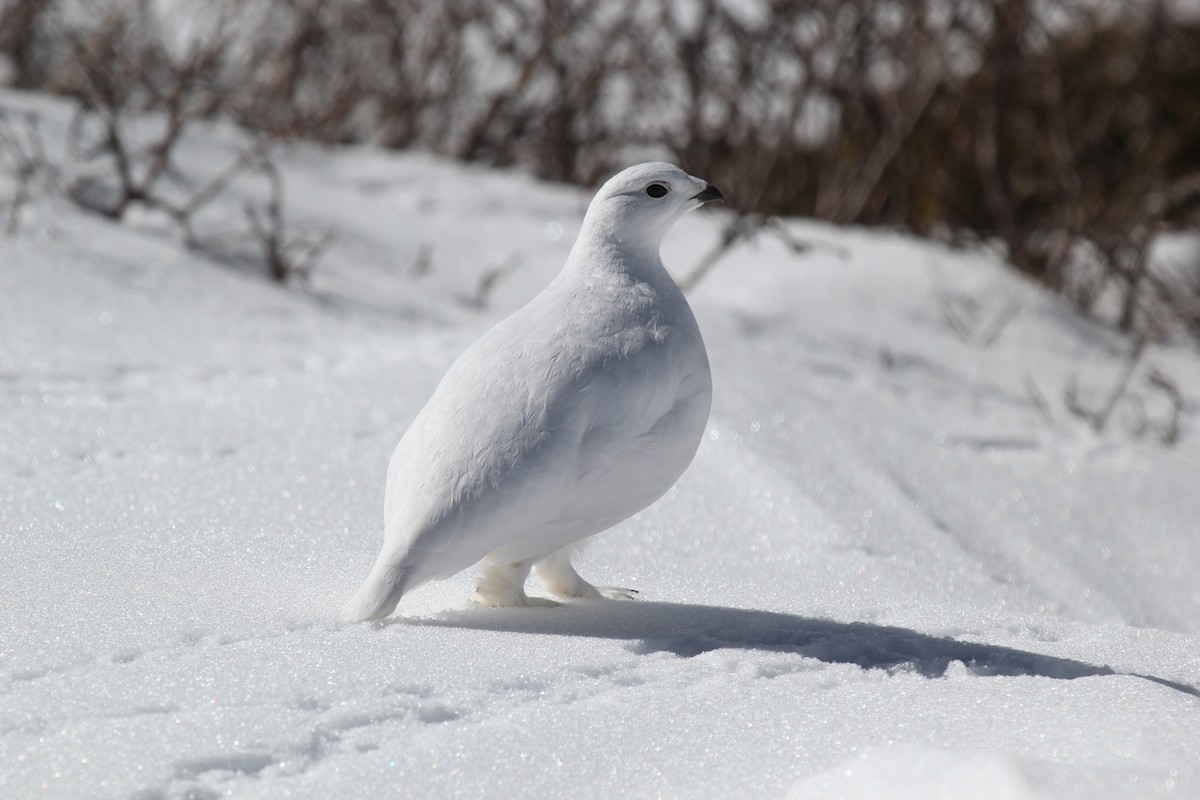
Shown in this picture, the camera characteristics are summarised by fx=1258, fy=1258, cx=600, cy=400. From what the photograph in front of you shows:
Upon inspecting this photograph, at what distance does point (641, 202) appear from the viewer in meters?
2.25

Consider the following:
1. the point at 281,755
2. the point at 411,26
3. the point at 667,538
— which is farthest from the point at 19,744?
the point at 411,26

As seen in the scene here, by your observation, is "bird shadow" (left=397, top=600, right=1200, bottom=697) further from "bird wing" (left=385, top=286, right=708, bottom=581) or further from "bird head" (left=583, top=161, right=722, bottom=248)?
"bird head" (left=583, top=161, right=722, bottom=248)

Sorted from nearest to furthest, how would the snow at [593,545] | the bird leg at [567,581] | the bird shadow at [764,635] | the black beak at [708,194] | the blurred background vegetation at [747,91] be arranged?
1. the snow at [593,545]
2. the bird shadow at [764,635]
3. the bird leg at [567,581]
4. the black beak at [708,194]
5. the blurred background vegetation at [747,91]

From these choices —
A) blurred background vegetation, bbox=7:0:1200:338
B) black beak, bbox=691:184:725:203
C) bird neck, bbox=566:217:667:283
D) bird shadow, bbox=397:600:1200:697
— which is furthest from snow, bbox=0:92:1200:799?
black beak, bbox=691:184:725:203

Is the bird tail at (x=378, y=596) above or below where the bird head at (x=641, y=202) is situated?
below

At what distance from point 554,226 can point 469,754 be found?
3.74 m

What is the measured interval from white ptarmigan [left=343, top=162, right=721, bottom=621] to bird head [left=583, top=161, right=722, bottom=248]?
68 millimetres

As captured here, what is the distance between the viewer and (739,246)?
207 inches

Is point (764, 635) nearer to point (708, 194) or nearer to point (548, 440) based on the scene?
point (548, 440)

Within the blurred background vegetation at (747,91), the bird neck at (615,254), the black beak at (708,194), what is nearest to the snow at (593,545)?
the blurred background vegetation at (747,91)

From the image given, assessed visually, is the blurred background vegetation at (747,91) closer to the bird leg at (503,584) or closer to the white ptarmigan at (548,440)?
the white ptarmigan at (548,440)

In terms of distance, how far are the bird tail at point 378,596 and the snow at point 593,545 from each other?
37 mm

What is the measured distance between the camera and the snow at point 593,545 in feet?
5.18

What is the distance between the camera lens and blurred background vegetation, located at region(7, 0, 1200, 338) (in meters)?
5.20
